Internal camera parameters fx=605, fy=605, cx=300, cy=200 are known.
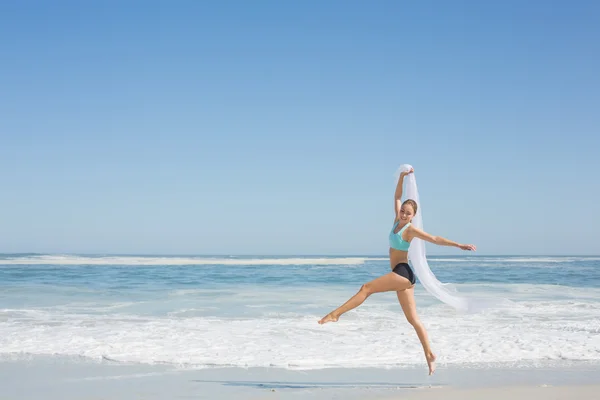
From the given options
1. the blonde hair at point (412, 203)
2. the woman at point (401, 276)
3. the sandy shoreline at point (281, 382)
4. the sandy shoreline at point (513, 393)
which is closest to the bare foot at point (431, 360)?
the woman at point (401, 276)

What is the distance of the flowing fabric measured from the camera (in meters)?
7.06

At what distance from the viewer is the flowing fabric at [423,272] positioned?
7059mm

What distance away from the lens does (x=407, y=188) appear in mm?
7105

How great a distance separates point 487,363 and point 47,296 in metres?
14.4

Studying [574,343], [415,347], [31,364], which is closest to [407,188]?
[415,347]

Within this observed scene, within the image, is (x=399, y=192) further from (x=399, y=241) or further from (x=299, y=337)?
(x=299, y=337)

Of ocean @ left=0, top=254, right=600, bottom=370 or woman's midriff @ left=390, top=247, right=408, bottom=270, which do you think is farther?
ocean @ left=0, top=254, right=600, bottom=370

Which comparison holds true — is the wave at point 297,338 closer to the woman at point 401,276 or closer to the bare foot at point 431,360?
the bare foot at point 431,360

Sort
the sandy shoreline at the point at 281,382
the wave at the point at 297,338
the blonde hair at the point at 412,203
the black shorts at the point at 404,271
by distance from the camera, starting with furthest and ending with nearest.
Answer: the wave at the point at 297,338, the blonde hair at the point at 412,203, the black shorts at the point at 404,271, the sandy shoreline at the point at 281,382

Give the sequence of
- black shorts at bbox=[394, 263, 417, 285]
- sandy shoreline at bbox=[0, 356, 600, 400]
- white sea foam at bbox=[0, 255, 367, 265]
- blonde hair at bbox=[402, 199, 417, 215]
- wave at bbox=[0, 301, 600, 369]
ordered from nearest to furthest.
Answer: sandy shoreline at bbox=[0, 356, 600, 400]
black shorts at bbox=[394, 263, 417, 285]
blonde hair at bbox=[402, 199, 417, 215]
wave at bbox=[0, 301, 600, 369]
white sea foam at bbox=[0, 255, 367, 265]

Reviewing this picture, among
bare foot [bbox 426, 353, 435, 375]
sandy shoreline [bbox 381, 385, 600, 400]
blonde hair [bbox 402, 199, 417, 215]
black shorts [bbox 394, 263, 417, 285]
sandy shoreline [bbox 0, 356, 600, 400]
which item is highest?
Result: blonde hair [bbox 402, 199, 417, 215]

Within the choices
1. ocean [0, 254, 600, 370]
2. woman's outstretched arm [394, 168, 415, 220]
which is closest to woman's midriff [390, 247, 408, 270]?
woman's outstretched arm [394, 168, 415, 220]

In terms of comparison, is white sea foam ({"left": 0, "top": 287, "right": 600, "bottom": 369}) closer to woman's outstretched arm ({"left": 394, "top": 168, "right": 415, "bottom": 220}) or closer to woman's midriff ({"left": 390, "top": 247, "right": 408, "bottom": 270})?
woman's midriff ({"left": 390, "top": 247, "right": 408, "bottom": 270})

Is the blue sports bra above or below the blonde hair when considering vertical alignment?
below
